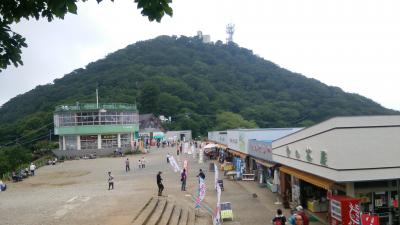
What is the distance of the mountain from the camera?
9158 centimetres

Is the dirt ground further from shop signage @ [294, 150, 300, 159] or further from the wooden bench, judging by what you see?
shop signage @ [294, 150, 300, 159]

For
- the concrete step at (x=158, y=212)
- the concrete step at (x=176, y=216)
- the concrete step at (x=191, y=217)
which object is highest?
the concrete step at (x=158, y=212)

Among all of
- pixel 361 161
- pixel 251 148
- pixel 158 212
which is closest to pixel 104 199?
pixel 158 212

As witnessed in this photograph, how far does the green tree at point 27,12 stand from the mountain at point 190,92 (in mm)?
72943

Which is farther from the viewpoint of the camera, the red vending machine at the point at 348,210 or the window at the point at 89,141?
the window at the point at 89,141

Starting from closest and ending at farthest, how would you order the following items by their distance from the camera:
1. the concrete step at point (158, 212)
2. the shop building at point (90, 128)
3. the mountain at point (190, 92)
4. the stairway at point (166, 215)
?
the concrete step at point (158, 212)
the stairway at point (166, 215)
the shop building at point (90, 128)
the mountain at point (190, 92)

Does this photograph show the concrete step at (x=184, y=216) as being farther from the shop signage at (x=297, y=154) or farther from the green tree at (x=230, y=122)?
the green tree at (x=230, y=122)

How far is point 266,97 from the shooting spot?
112m

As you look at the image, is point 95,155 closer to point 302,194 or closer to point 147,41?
point 302,194

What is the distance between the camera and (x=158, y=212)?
17.1 meters

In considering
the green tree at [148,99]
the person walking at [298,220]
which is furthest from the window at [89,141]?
the person walking at [298,220]

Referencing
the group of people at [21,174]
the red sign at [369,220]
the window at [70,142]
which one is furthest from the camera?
the window at [70,142]

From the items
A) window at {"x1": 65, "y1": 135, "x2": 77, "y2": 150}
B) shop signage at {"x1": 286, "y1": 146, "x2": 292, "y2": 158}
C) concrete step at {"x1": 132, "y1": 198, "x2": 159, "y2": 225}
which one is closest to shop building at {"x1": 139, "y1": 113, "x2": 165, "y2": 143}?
window at {"x1": 65, "y1": 135, "x2": 77, "y2": 150}

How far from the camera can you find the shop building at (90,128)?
56.2 meters
